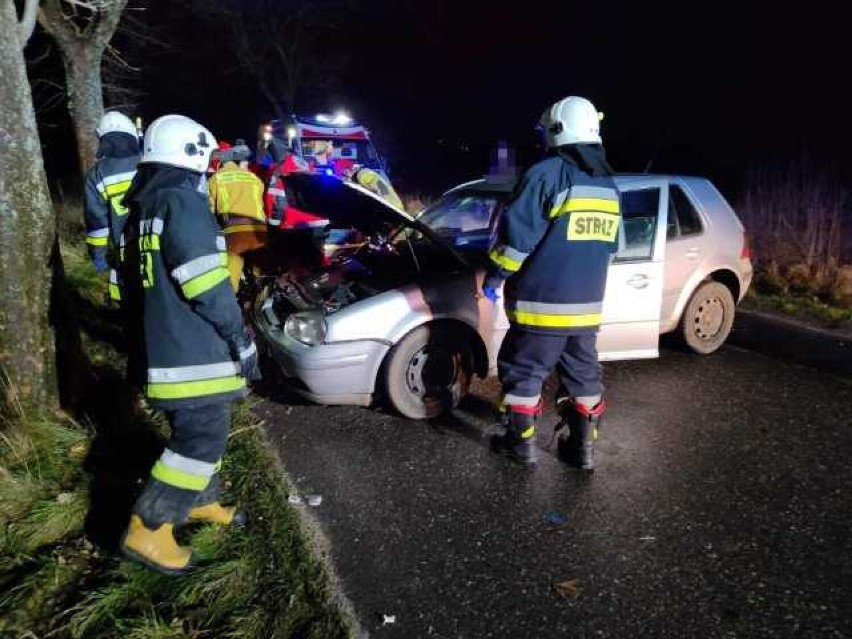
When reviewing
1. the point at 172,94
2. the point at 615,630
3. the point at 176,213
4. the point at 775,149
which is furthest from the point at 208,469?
the point at 172,94

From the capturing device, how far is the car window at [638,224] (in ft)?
14.7

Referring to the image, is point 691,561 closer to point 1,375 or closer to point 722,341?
point 722,341

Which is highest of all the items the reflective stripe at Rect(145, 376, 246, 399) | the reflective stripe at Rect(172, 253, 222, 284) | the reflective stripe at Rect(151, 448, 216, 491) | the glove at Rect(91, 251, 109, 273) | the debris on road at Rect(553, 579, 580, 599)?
the reflective stripe at Rect(172, 253, 222, 284)

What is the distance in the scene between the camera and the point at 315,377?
3877 mm

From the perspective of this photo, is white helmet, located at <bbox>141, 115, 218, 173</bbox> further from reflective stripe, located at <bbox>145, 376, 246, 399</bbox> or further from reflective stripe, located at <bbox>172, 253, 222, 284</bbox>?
reflective stripe, located at <bbox>145, 376, 246, 399</bbox>

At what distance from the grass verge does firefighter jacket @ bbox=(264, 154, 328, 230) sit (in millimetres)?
1932

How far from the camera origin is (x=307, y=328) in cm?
392

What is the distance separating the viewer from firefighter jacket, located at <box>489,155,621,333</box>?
10.5ft

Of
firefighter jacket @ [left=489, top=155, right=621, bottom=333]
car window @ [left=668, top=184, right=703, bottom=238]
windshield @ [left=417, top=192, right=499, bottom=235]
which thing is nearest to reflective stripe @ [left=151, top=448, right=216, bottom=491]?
firefighter jacket @ [left=489, top=155, right=621, bottom=333]

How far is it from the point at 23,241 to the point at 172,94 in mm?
32975

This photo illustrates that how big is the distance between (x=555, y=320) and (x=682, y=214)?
220 cm

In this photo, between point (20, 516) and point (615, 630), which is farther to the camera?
point (20, 516)


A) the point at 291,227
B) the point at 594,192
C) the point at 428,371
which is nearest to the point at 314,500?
the point at 428,371

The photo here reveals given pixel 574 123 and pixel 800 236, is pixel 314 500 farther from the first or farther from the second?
pixel 800 236
